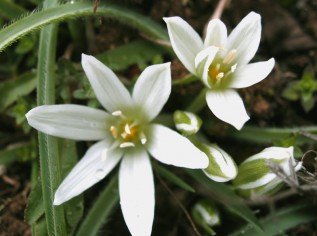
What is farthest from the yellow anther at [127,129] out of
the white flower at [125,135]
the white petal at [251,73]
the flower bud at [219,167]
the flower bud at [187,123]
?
the white petal at [251,73]

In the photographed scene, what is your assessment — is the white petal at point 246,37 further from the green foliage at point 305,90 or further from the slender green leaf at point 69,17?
the green foliage at point 305,90

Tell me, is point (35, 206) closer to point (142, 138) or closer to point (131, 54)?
point (142, 138)

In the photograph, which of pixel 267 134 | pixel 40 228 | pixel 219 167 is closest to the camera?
pixel 219 167

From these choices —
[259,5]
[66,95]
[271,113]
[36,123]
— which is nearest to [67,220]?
[36,123]

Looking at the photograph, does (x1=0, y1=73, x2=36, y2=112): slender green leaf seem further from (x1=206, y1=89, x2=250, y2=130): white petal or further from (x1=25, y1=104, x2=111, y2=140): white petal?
(x1=206, y1=89, x2=250, y2=130): white petal

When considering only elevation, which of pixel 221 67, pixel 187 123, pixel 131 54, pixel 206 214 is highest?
pixel 131 54

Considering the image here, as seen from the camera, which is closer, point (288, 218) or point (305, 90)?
point (288, 218)

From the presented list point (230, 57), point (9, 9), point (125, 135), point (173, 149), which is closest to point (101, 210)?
point (125, 135)

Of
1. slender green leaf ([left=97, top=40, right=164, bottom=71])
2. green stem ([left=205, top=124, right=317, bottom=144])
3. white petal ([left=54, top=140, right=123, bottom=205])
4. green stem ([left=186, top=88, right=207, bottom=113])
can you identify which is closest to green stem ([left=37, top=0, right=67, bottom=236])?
white petal ([left=54, top=140, right=123, bottom=205])
